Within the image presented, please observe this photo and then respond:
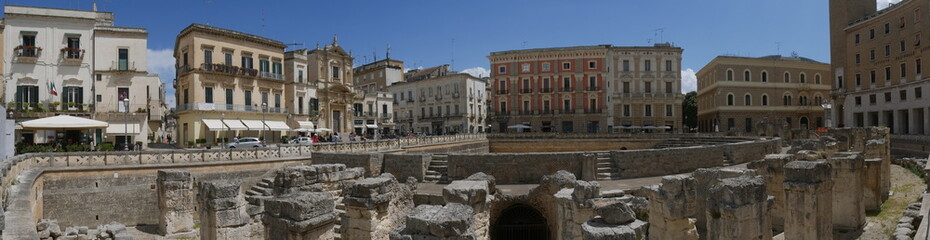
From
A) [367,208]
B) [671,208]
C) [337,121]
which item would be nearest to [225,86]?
[337,121]

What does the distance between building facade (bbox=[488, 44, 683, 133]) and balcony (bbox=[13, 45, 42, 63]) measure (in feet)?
135

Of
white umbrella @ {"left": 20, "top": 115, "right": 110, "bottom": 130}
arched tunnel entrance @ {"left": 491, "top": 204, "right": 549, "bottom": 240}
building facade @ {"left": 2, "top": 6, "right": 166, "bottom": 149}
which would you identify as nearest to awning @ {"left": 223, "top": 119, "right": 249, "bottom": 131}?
building facade @ {"left": 2, "top": 6, "right": 166, "bottom": 149}

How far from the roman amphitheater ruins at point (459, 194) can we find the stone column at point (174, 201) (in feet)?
0.11

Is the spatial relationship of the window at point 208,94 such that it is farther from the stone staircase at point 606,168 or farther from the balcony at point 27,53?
the stone staircase at point 606,168

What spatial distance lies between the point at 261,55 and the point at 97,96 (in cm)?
1094

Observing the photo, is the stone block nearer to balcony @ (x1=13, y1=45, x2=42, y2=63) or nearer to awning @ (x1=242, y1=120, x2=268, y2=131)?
awning @ (x1=242, y1=120, x2=268, y2=131)

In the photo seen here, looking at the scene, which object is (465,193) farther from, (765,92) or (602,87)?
(765,92)

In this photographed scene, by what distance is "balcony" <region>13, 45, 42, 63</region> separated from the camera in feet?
92.8

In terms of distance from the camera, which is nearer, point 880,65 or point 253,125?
point 253,125

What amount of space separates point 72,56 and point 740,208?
35177 millimetres

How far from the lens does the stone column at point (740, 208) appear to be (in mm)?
7289

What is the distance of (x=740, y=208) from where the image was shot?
7.26m

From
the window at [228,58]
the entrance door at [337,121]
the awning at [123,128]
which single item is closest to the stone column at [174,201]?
the awning at [123,128]

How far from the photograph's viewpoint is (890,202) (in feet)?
55.4
